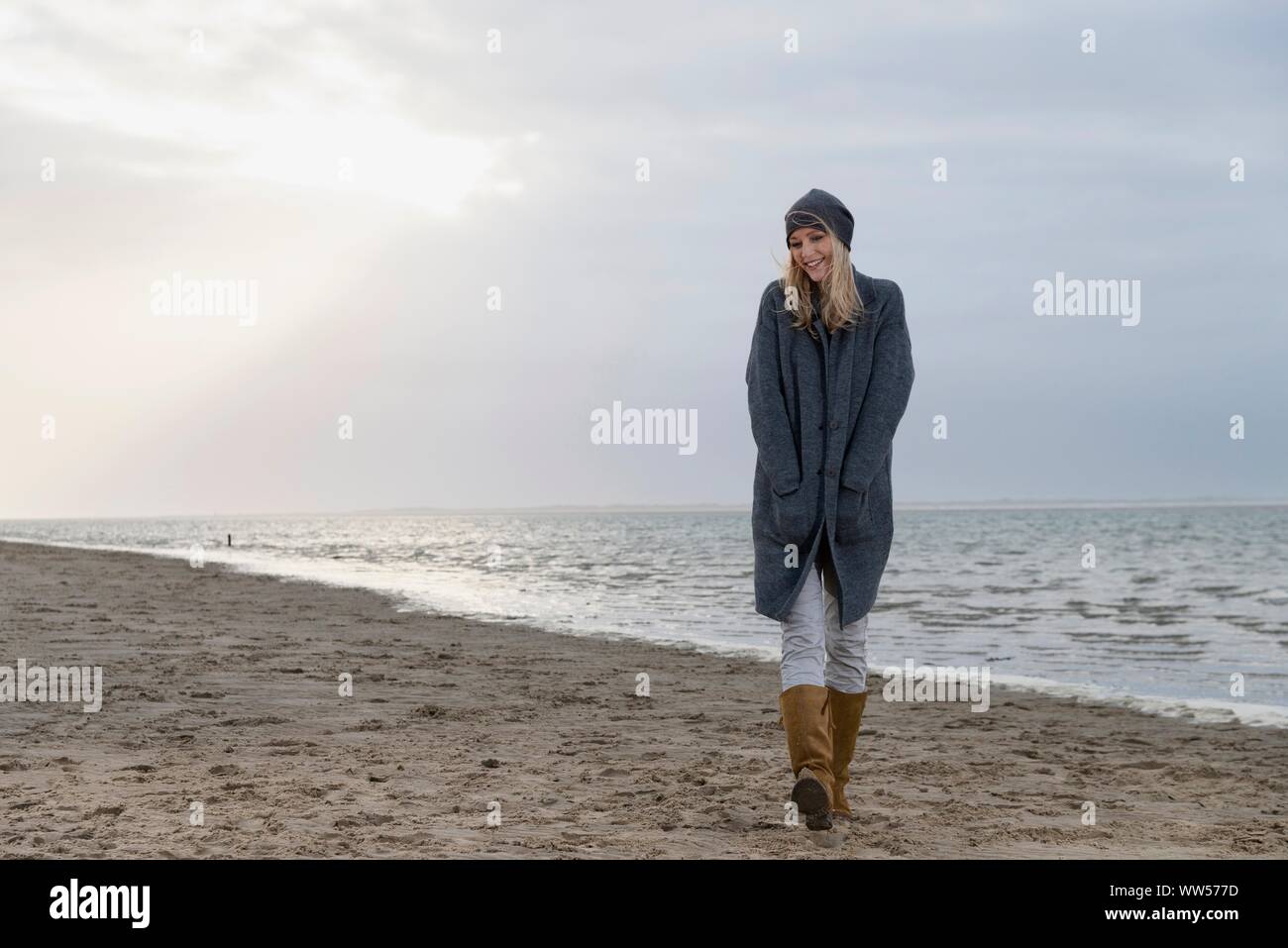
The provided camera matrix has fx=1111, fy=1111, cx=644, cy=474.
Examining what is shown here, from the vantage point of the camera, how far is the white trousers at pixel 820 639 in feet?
13.4

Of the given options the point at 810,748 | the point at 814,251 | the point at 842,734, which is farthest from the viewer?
the point at 842,734

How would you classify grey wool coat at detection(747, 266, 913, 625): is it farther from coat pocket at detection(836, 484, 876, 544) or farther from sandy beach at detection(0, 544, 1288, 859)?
sandy beach at detection(0, 544, 1288, 859)

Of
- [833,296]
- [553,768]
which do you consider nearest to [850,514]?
[833,296]

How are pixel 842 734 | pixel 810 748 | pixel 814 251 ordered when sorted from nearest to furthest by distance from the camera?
pixel 810 748, pixel 814 251, pixel 842 734

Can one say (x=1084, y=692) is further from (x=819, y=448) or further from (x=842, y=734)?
(x=819, y=448)

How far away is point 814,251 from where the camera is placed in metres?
4.14

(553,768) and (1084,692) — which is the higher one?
(553,768)

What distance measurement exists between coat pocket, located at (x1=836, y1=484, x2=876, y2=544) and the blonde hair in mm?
622

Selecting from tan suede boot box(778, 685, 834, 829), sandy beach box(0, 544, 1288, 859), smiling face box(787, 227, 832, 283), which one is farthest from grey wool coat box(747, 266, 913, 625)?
sandy beach box(0, 544, 1288, 859)

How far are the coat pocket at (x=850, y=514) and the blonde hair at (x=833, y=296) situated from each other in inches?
24.5

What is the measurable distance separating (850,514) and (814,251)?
3.24ft

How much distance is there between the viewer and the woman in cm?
407

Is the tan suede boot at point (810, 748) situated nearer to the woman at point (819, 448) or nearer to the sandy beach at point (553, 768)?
the woman at point (819, 448)
